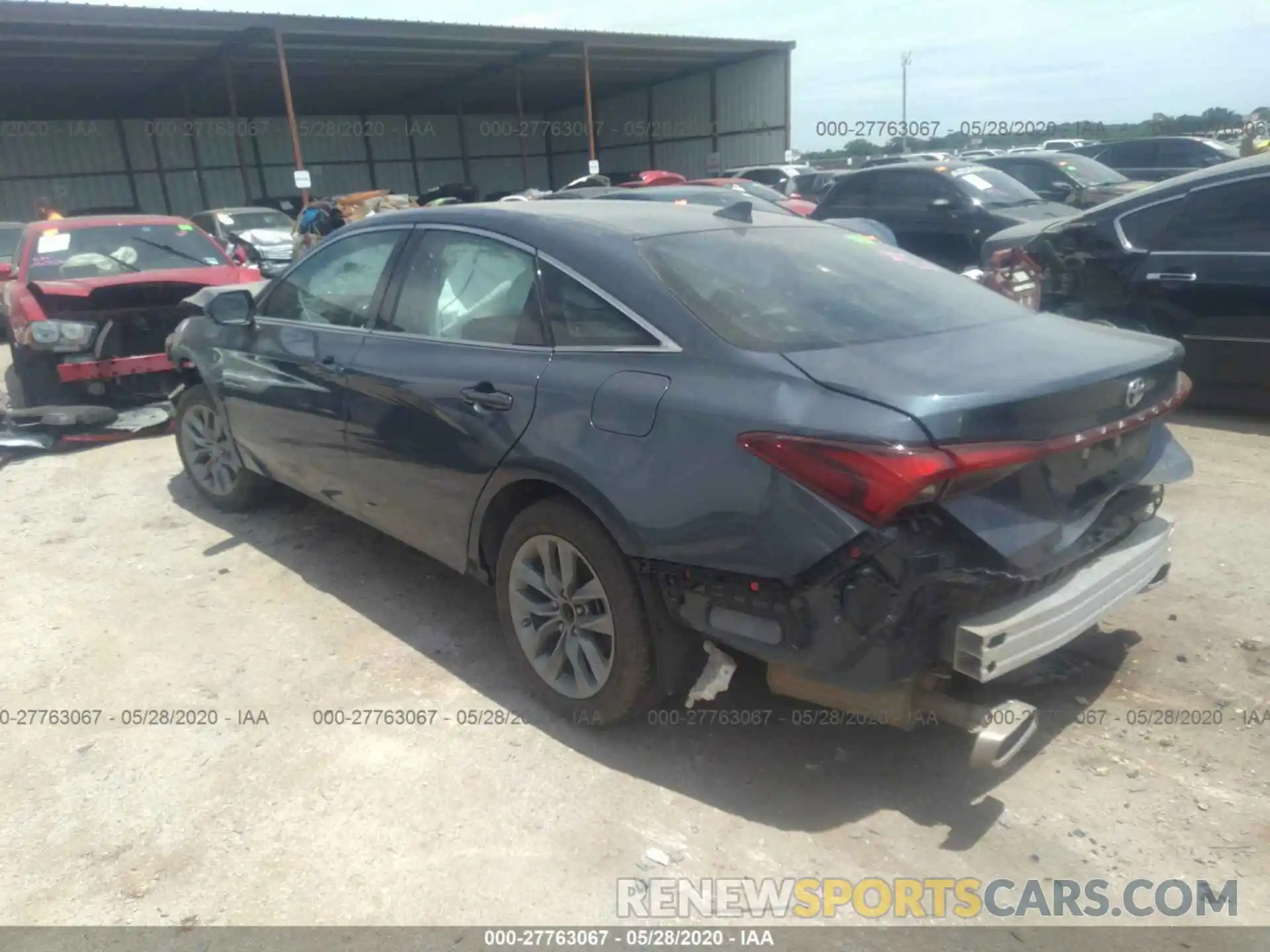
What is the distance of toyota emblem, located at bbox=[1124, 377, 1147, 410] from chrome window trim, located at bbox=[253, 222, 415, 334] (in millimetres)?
2691

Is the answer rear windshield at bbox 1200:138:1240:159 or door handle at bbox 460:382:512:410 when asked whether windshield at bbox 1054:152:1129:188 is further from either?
door handle at bbox 460:382:512:410

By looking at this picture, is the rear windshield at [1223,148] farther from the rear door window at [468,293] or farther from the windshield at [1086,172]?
the rear door window at [468,293]

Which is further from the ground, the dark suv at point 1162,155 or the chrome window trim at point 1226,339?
the dark suv at point 1162,155

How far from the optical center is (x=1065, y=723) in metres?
3.17

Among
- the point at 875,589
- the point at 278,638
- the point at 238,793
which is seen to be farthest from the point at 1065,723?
the point at 278,638

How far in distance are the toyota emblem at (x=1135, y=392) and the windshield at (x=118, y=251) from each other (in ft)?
24.1

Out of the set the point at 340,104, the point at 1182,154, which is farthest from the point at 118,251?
the point at 340,104

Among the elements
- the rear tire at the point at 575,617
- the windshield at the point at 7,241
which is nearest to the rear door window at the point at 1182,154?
the rear tire at the point at 575,617

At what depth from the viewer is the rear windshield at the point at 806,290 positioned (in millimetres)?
2861

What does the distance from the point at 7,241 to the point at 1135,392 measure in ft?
51.0

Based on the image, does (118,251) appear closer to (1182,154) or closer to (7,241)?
(7,241)

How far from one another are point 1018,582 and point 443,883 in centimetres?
172

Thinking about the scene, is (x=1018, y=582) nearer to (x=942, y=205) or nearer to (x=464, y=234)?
(x=464, y=234)

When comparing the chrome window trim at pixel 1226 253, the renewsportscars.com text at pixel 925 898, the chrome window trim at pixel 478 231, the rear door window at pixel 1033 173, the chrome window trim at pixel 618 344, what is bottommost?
the renewsportscars.com text at pixel 925 898
